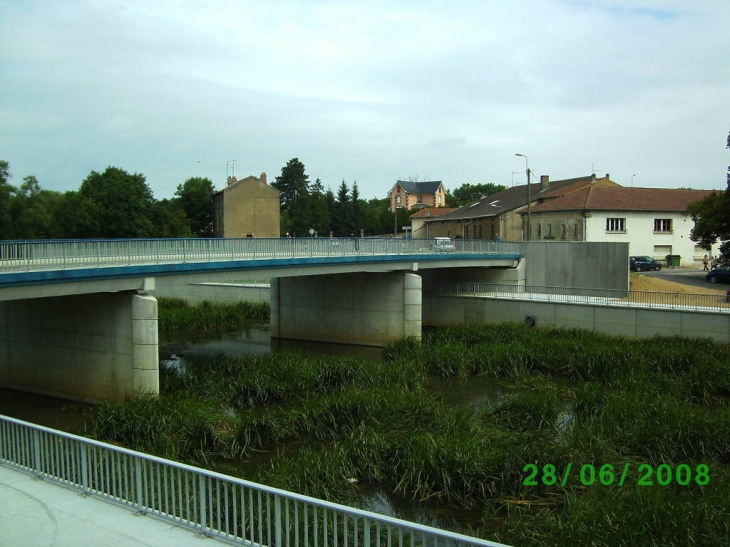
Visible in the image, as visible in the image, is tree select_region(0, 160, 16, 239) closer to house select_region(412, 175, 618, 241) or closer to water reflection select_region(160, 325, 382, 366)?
water reflection select_region(160, 325, 382, 366)

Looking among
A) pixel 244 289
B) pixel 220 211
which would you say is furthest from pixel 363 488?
pixel 220 211

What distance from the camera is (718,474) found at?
509 inches

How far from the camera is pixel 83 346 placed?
21.5m

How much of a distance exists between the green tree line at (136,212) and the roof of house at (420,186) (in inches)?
1264

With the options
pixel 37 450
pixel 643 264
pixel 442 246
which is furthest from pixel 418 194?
pixel 37 450

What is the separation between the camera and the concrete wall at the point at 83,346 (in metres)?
20.6

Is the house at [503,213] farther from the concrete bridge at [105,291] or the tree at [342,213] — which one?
the concrete bridge at [105,291]

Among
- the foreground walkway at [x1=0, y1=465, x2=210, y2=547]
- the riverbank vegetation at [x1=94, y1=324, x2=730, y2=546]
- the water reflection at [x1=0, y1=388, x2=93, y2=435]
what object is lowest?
the water reflection at [x1=0, y1=388, x2=93, y2=435]

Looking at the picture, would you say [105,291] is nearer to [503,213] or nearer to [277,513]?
[277,513]

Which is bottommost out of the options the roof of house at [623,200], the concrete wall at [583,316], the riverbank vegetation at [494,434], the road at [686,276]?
the riverbank vegetation at [494,434]

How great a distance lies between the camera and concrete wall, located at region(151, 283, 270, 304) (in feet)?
144

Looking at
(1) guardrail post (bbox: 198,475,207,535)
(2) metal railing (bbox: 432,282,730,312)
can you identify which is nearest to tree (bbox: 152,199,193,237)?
(2) metal railing (bbox: 432,282,730,312)

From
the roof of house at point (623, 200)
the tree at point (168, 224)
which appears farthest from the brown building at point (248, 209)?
the roof of house at point (623, 200)

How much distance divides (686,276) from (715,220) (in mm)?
5388
